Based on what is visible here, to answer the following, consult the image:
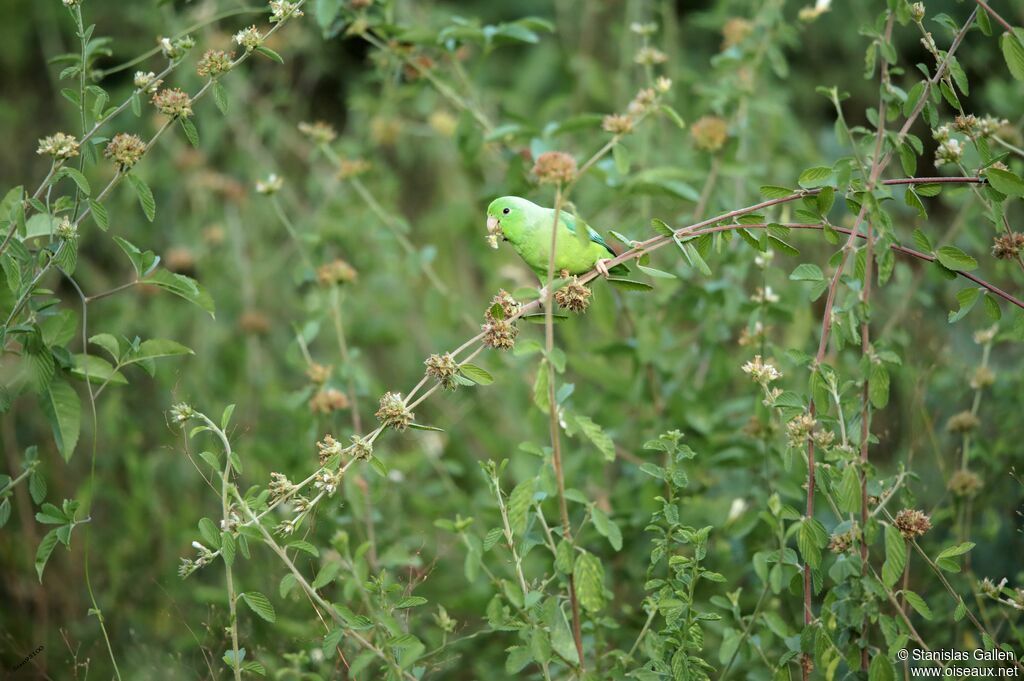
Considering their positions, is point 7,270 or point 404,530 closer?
point 7,270

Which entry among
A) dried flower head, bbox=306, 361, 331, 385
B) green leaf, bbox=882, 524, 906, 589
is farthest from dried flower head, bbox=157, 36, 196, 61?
green leaf, bbox=882, 524, 906, 589

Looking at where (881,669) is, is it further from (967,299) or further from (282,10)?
(282,10)

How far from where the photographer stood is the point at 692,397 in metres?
2.55

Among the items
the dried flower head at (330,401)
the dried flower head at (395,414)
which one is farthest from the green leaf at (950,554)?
the dried flower head at (330,401)

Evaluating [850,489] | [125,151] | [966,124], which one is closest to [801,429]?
[850,489]

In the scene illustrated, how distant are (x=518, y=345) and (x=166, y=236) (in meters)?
3.43

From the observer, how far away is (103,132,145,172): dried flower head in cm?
169

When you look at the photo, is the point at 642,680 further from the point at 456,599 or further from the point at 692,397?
the point at 692,397

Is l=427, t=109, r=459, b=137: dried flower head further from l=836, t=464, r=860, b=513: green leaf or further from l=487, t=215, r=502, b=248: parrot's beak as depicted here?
l=836, t=464, r=860, b=513: green leaf

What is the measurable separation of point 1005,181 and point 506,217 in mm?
931

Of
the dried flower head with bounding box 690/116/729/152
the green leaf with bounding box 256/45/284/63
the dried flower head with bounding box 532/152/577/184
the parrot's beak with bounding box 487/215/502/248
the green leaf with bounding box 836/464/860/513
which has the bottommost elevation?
the green leaf with bounding box 836/464/860/513

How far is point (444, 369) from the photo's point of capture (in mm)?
1546

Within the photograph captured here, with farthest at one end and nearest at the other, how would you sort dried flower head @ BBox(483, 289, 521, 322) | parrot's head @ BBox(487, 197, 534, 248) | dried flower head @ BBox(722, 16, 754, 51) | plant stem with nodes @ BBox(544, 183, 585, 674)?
dried flower head @ BBox(722, 16, 754, 51) < parrot's head @ BBox(487, 197, 534, 248) < dried flower head @ BBox(483, 289, 521, 322) < plant stem with nodes @ BBox(544, 183, 585, 674)

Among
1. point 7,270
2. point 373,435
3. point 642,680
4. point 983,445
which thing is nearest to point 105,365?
point 7,270
